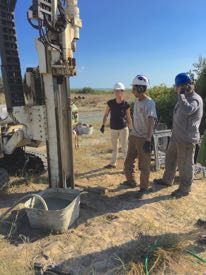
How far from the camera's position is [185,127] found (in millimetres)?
5914

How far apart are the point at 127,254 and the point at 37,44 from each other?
3.20 metres

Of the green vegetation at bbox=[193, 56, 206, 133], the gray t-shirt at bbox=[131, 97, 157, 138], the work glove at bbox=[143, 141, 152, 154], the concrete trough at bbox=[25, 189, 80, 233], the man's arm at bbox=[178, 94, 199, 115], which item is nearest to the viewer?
the concrete trough at bbox=[25, 189, 80, 233]

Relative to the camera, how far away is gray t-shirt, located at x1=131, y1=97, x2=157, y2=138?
593cm

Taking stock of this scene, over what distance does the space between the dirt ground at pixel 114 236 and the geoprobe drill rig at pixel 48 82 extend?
83cm

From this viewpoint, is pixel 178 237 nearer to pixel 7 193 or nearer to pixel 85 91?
pixel 7 193

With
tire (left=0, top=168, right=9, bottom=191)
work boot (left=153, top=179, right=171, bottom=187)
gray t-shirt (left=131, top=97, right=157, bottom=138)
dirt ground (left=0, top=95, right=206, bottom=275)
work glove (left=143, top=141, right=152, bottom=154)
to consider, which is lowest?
dirt ground (left=0, top=95, right=206, bottom=275)

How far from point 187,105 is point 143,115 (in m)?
0.74

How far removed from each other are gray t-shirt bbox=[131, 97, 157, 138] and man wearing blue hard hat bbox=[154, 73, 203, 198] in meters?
0.45

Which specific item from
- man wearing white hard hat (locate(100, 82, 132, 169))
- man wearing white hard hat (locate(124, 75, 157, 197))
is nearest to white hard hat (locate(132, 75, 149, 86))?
man wearing white hard hat (locate(124, 75, 157, 197))

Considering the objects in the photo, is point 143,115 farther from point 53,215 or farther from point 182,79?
point 53,215

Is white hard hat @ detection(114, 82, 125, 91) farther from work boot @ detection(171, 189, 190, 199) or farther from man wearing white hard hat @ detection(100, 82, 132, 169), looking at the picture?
work boot @ detection(171, 189, 190, 199)

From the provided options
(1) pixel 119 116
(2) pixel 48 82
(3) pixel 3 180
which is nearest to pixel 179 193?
(1) pixel 119 116

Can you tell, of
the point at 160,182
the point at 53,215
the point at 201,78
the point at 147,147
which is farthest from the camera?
the point at 201,78

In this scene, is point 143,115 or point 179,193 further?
point 179,193
